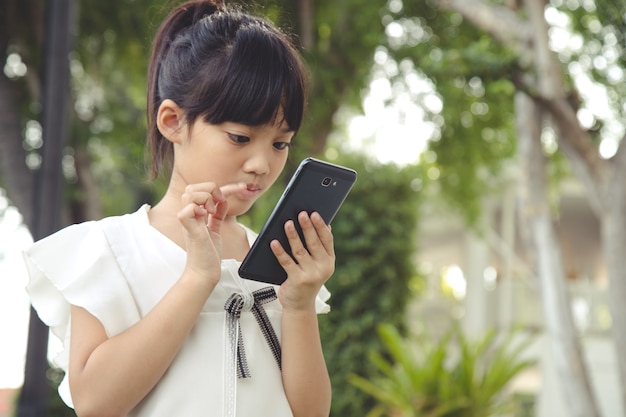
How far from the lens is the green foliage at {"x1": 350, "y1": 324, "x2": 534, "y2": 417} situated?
6.82m

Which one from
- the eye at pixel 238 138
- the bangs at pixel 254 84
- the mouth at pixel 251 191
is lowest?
the mouth at pixel 251 191

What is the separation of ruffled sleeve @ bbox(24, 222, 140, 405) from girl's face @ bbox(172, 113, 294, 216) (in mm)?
187

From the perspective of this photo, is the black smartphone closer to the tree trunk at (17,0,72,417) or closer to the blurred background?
the blurred background

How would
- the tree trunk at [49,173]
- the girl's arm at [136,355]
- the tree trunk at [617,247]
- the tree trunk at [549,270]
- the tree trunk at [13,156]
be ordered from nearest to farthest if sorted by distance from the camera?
the girl's arm at [136,355] < the tree trunk at [49,173] < the tree trunk at [617,247] < the tree trunk at [549,270] < the tree trunk at [13,156]

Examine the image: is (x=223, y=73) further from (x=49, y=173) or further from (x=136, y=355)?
(x=49, y=173)

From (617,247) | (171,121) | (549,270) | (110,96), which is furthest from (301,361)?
(110,96)

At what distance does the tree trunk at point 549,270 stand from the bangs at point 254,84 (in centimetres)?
459

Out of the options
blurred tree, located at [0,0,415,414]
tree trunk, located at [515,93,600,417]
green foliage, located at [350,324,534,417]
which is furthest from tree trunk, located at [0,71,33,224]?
tree trunk, located at [515,93,600,417]

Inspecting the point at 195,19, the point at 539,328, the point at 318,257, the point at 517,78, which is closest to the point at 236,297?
the point at 318,257

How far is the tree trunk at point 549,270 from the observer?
229 inches

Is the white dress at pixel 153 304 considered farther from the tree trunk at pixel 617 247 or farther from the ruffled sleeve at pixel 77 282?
the tree trunk at pixel 617 247

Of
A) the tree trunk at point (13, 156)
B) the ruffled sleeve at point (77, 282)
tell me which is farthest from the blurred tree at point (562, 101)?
the ruffled sleeve at point (77, 282)

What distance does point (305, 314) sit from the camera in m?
1.45

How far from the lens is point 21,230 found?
741 centimetres
